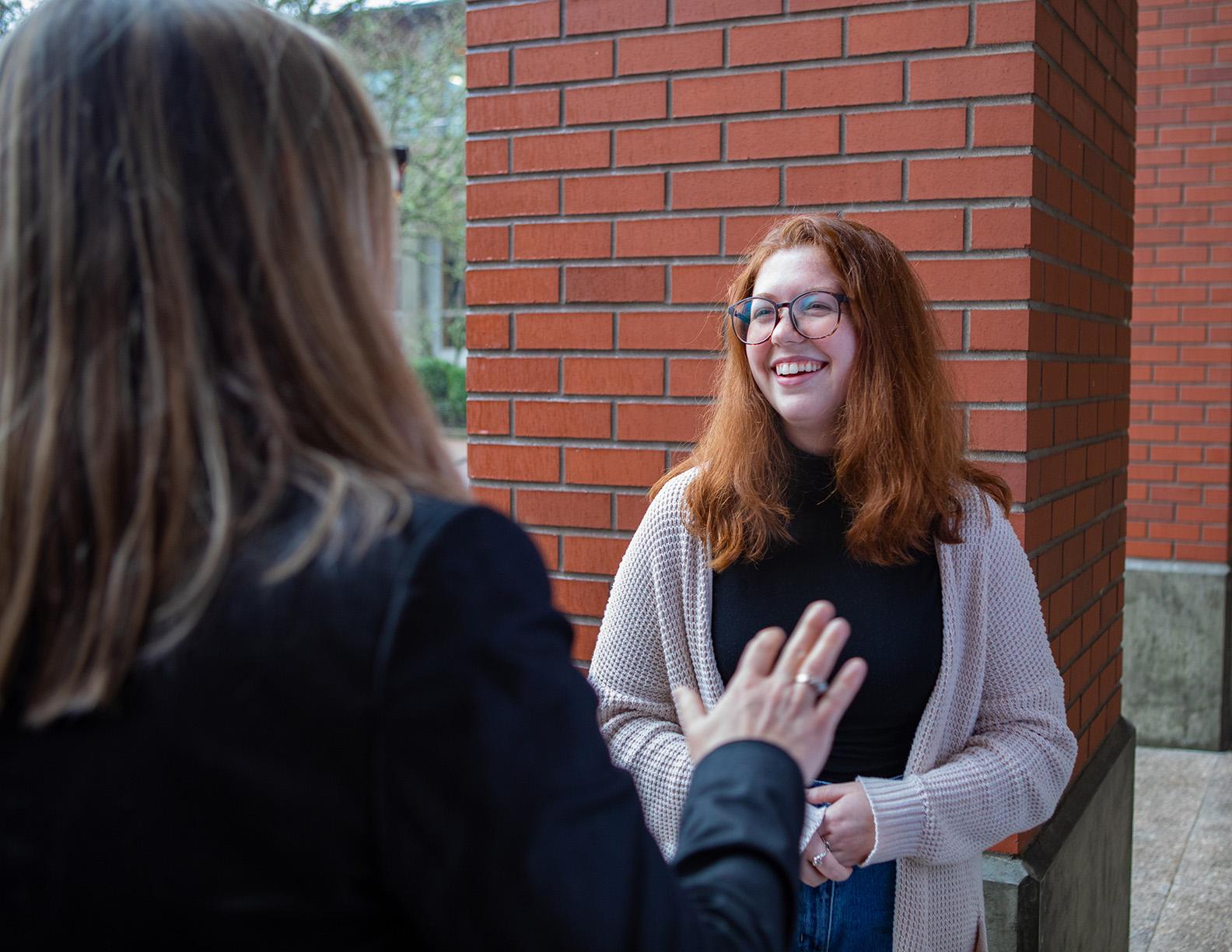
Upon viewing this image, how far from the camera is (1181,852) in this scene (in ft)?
15.6

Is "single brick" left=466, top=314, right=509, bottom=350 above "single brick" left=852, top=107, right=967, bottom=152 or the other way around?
the other way around

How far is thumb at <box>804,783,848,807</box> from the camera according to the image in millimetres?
1945

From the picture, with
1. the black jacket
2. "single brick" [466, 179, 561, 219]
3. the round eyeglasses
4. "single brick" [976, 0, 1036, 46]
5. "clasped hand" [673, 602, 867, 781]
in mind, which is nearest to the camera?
the black jacket

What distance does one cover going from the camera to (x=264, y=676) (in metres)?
0.85

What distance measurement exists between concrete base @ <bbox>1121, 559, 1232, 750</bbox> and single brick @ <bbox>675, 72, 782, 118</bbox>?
4307 millimetres

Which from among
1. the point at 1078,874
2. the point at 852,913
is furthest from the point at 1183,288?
the point at 852,913

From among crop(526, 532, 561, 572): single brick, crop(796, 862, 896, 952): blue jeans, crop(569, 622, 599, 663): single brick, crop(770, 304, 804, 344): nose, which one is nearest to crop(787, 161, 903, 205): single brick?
crop(770, 304, 804, 344): nose

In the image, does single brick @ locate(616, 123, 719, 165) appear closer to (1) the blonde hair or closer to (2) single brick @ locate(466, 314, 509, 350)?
(2) single brick @ locate(466, 314, 509, 350)

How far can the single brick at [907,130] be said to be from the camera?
2.56m

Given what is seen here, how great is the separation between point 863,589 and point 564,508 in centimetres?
98

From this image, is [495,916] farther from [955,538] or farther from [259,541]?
[955,538]

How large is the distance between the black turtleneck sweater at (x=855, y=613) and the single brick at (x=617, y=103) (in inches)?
42.4

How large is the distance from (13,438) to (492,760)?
0.42m

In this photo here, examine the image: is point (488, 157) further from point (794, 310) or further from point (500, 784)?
point (500, 784)
